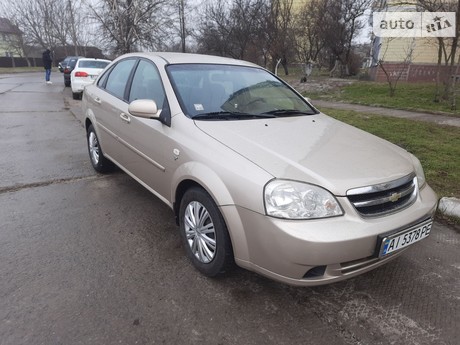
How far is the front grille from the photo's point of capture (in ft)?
7.05

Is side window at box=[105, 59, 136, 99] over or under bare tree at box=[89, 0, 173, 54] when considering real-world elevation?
under

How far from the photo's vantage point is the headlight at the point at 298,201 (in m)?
2.06

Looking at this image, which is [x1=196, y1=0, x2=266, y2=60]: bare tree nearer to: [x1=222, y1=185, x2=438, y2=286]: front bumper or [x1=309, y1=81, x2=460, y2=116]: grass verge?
[x1=309, y1=81, x2=460, y2=116]: grass verge

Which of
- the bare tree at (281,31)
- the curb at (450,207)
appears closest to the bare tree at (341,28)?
the bare tree at (281,31)

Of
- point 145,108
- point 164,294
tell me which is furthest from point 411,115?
point 164,294

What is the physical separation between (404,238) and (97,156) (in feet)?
12.8

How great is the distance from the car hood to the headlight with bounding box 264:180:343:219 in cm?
5

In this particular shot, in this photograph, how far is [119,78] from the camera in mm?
4129

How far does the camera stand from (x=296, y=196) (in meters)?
2.09
